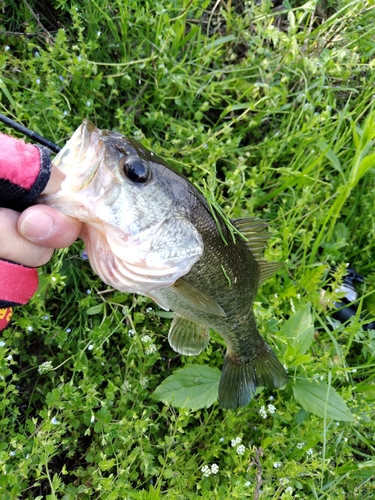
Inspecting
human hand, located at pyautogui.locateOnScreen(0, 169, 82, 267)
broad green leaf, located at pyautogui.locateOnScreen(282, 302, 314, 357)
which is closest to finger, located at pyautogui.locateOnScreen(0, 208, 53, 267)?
human hand, located at pyautogui.locateOnScreen(0, 169, 82, 267)

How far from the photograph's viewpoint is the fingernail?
4.27 feet

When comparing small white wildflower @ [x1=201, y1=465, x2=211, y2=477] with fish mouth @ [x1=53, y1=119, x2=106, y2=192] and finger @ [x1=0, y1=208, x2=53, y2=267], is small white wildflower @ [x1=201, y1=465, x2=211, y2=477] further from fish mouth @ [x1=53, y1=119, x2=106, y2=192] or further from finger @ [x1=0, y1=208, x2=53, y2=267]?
fish mouth @ [x1=53, y1=119, x2=106, y2=192]

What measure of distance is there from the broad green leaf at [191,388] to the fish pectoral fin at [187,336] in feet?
0.76

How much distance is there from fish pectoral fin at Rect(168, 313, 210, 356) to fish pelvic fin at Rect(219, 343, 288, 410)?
0.23 m

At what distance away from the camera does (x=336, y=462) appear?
2.39m

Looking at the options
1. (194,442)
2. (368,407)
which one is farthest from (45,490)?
(368,407)

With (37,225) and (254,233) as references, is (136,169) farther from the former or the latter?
(254,233)

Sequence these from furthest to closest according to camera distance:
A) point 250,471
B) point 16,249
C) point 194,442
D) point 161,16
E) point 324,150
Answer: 1. point 324,150
2. point 161,16
3. point 194,442
4. point 250,471
5. point 16,249

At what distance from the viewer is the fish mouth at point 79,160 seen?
1321 millimetres

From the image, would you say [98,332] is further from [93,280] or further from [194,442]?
[194,442]

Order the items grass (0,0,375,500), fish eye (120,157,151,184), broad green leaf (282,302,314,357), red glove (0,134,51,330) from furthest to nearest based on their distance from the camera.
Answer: broad green leaf (282,302,314,357)
grass (0,0,375,500)
fish eye (120,157,151,184)
red glove (0,134,51,330)

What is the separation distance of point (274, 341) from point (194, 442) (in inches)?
28.3

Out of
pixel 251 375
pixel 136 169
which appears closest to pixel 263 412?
pixel 251 375

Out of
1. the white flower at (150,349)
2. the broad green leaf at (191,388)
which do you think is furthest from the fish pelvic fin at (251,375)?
the white flower at (150,349)
